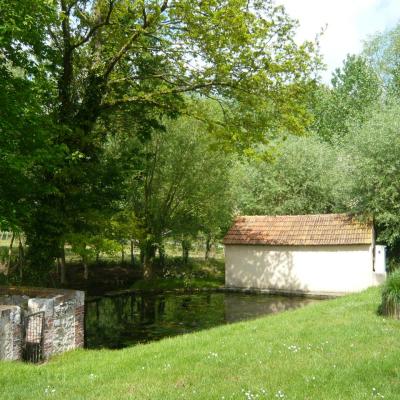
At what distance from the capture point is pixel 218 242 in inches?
1544

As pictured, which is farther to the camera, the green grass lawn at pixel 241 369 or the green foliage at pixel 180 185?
the green foliage at pixel 180 185

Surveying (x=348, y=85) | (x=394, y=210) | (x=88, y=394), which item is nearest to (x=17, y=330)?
(x=88, y=394)

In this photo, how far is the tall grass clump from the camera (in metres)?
13.0

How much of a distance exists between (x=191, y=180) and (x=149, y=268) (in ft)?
21.5

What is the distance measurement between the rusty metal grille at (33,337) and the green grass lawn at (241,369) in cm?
47

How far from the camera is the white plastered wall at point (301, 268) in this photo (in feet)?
89.6

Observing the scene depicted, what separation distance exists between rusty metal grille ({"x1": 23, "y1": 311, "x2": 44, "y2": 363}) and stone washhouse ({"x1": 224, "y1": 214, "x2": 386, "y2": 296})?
19.2 meters

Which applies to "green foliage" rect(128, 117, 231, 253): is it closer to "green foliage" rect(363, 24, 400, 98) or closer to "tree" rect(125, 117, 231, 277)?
"tree" rect(125, 117, 231, 277)

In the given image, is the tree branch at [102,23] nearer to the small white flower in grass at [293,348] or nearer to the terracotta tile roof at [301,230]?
the small white flower in grass at [293,348]

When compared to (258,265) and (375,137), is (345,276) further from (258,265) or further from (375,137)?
(375,137)

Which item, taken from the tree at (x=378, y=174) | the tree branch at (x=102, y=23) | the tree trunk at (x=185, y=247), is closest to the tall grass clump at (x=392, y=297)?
the tree branch at (x=102, y=23)

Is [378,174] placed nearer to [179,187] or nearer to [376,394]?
[179,187]

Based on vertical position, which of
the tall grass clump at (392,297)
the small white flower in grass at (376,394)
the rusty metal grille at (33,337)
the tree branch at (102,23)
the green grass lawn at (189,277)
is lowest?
the green grass lawn at (189,277)

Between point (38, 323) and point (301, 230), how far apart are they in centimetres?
2050
